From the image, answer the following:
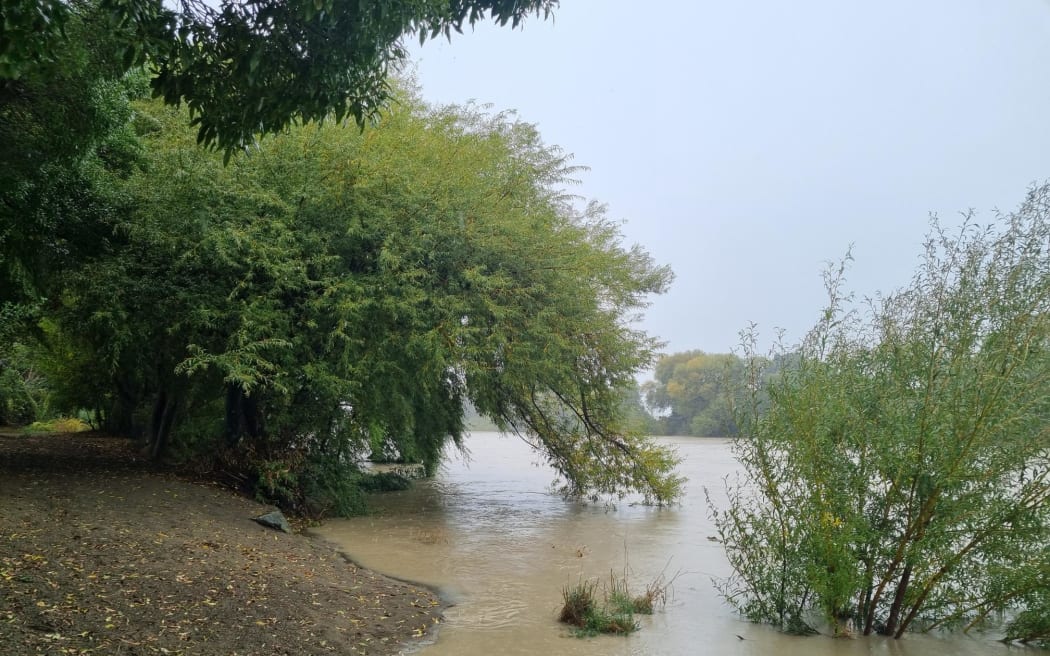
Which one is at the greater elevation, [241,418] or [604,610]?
[241,418]

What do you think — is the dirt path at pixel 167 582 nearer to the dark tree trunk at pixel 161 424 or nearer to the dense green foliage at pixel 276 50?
the dark tree trunk at pixel 161 424

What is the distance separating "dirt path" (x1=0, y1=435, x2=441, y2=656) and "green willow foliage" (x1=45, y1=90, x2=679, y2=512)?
7.15ft

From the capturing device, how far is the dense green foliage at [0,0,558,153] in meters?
5.08

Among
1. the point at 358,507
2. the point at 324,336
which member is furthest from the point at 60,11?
the point at 358,507

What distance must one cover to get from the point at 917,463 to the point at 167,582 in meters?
7.45

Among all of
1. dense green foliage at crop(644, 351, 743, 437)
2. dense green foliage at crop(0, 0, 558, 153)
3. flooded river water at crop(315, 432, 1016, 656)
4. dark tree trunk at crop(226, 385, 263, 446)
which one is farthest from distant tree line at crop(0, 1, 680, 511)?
dense green foliage at crop(644, 351, 743, 437)

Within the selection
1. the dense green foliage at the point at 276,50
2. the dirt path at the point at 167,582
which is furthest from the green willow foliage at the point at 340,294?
the dense green foliage at the point at 276,50

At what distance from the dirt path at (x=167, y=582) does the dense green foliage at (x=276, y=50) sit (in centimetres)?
382

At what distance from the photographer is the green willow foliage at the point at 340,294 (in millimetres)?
12172

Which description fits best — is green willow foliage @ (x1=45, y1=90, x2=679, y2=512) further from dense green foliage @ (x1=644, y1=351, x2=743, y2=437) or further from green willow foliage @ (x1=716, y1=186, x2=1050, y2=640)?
dense green foliage @ (x1=644, y1=351, x2=743, y2=437)

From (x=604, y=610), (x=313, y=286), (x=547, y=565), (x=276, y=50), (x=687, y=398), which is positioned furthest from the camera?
(x=687, y=398)

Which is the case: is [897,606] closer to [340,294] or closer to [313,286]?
[340,294]

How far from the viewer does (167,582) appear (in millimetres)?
7266

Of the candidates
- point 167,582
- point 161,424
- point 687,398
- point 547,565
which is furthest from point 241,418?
point 687,398
